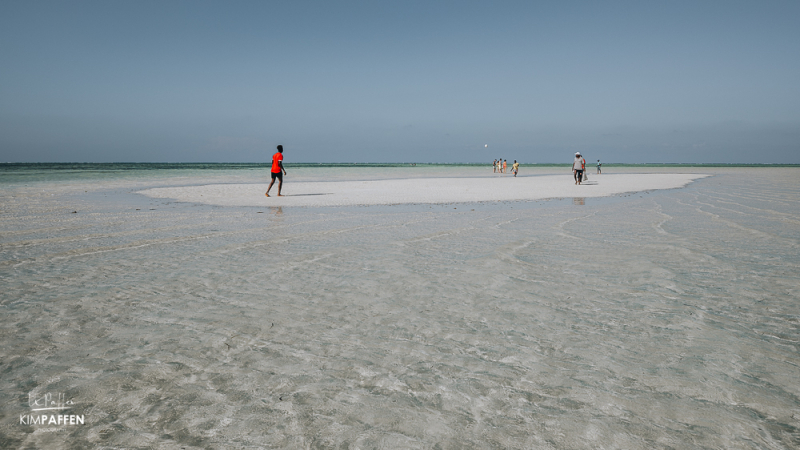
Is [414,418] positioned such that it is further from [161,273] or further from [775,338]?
[161,273]

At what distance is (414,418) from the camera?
2357mm

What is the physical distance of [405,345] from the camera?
327 centimetres

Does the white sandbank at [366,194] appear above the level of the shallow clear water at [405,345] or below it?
above

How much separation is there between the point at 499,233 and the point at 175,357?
644 cm

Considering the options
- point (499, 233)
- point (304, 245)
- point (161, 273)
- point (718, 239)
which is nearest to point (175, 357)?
point (161, 273)

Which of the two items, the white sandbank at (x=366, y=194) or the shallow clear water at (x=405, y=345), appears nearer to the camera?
the shallow clear water at (x=405, y=345)

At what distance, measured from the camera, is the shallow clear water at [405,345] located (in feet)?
7.48
